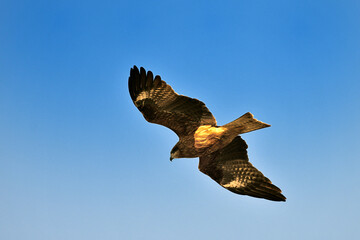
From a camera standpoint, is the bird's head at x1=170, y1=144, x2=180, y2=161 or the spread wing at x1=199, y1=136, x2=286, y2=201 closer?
the bird's head at x1=170, y1=144, x2=180, y2=161

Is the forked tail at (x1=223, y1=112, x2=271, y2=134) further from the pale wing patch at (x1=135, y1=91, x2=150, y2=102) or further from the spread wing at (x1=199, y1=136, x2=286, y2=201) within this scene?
the pale wing patch at (x1=135, y1=91, x2=150, y2=102)

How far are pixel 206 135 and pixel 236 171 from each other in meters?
1.93

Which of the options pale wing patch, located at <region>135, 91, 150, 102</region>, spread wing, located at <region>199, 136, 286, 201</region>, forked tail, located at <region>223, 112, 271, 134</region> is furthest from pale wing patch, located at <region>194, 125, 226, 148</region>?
pale wing patch, located at <region>135, 91, 150, 102</region>

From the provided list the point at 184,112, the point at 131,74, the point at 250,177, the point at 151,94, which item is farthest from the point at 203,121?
the point at 250,177

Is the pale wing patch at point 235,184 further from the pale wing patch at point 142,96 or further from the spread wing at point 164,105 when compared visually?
the pale wing patch at point 142,96

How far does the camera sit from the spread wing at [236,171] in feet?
31.3

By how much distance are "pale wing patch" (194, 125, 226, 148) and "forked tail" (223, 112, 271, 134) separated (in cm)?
28

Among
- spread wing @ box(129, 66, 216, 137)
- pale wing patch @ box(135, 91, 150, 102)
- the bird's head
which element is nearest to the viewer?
spread wing @ box(129, 66, 216, 137)

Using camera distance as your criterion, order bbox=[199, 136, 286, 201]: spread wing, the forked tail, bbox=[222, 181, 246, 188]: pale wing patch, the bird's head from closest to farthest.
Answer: the forked tail → the bird's head → bbox=[199, 136, 286, 201]: spread wing → bbox=[222, 181, 246, 188]: pale wing patch

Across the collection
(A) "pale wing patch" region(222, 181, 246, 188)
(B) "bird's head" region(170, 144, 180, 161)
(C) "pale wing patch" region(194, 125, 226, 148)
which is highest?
(C) "pale wing patch" region(194, 125, 226, 148)

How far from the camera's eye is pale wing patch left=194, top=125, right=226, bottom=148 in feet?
27.7

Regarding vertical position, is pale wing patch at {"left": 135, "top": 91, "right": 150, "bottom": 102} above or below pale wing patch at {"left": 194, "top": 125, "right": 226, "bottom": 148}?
above

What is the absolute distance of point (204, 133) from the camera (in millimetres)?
8523

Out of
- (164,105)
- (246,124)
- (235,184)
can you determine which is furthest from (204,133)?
(235,184)
